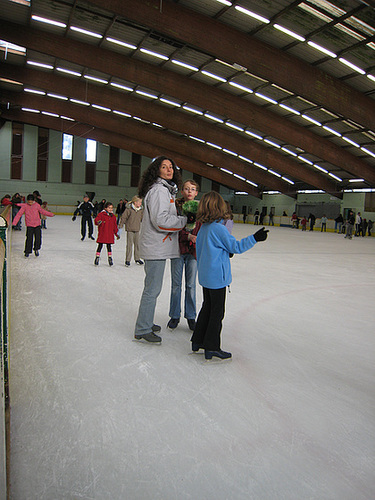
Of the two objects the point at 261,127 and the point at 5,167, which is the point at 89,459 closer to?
the point at 261,127

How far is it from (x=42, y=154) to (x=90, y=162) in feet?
14.7

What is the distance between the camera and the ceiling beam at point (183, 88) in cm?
1742

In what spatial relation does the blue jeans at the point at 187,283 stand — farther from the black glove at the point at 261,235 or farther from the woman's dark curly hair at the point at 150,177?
the black glove at the point at 261,235

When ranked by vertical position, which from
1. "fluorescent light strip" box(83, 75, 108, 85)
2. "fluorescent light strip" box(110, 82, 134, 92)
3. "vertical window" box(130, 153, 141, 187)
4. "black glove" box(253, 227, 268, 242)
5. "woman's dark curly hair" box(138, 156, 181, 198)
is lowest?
"black glove" box(253, 227, 268, 242)

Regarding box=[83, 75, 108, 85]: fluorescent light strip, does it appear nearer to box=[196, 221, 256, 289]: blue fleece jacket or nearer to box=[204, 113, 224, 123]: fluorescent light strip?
box=[204, 113, 224, 123]: fluorescent light strip

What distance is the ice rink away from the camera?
1.80 m

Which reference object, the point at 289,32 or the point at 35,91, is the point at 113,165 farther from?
the point at 289,32

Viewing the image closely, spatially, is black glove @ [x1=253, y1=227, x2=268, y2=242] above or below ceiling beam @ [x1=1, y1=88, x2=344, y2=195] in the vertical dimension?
below

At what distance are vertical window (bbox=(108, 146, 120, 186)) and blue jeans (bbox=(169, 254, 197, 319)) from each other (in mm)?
36189

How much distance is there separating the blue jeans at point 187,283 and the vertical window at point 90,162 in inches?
1412

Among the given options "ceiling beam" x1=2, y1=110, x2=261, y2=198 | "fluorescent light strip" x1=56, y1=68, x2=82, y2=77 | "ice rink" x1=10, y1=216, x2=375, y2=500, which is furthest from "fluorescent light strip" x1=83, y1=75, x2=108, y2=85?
"ice rink" x1=10, y1=216, x2=375, y2=500

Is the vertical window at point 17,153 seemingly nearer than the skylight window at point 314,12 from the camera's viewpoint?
No

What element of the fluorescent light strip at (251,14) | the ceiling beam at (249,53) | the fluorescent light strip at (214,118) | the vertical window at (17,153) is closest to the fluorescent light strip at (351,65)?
the ceiling beam at (249,53)

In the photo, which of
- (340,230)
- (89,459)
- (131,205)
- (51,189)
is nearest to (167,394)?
(89,459)
